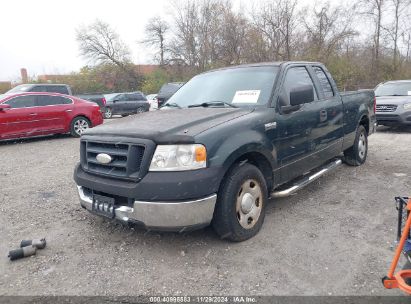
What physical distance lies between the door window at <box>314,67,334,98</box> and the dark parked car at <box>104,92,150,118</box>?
15352 mm

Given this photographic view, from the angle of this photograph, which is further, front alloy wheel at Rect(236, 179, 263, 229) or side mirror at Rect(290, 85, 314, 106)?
side mirror at Rect(290, 85, 314, 106)

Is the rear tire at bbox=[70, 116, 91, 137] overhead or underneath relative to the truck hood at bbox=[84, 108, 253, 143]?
underneath

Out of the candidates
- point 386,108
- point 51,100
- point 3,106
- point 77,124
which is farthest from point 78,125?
point 386,108

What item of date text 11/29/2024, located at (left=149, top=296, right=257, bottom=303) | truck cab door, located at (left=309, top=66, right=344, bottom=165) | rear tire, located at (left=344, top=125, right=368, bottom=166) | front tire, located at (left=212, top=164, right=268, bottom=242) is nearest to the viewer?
date text 11/29/2024, located at (left=149, top=296, right=257, bottom=303)

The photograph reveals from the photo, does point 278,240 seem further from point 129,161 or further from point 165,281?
point 129,161

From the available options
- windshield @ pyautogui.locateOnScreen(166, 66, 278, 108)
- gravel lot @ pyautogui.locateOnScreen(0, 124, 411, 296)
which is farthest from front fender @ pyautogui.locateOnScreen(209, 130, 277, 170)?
gravel lot @ pyautogui.locateOnScreen(0, 124, 411, 296)

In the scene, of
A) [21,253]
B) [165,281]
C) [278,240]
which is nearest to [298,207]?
[278,240]

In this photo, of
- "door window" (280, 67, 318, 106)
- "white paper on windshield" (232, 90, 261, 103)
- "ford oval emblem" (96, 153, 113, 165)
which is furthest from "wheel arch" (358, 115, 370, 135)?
"ford oval emblem" (96, 153, 113, 165)

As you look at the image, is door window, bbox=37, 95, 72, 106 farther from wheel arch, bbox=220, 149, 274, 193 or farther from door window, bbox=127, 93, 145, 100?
door window, bbox=127, 93, 145, 100

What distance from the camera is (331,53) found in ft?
87.5

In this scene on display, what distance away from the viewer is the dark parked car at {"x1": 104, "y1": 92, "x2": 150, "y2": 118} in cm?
1945

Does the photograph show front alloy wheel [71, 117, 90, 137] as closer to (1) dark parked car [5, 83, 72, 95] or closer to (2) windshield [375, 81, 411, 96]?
(1) dark parked car [5, 83, 72, 95]

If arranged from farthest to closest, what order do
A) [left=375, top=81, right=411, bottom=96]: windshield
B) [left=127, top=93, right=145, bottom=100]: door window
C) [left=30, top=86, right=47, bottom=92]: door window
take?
1. [left=127, top=93, right=145, bottom=100]: door window
2. [left=30, top=86, right=47, bottom=92]: door window
3. [left=375, top=81, right=411, bottom=96]: windshield

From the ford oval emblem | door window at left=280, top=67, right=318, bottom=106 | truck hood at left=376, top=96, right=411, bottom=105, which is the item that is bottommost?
truck hood at left=376, top=96, right=411, bottom=105
